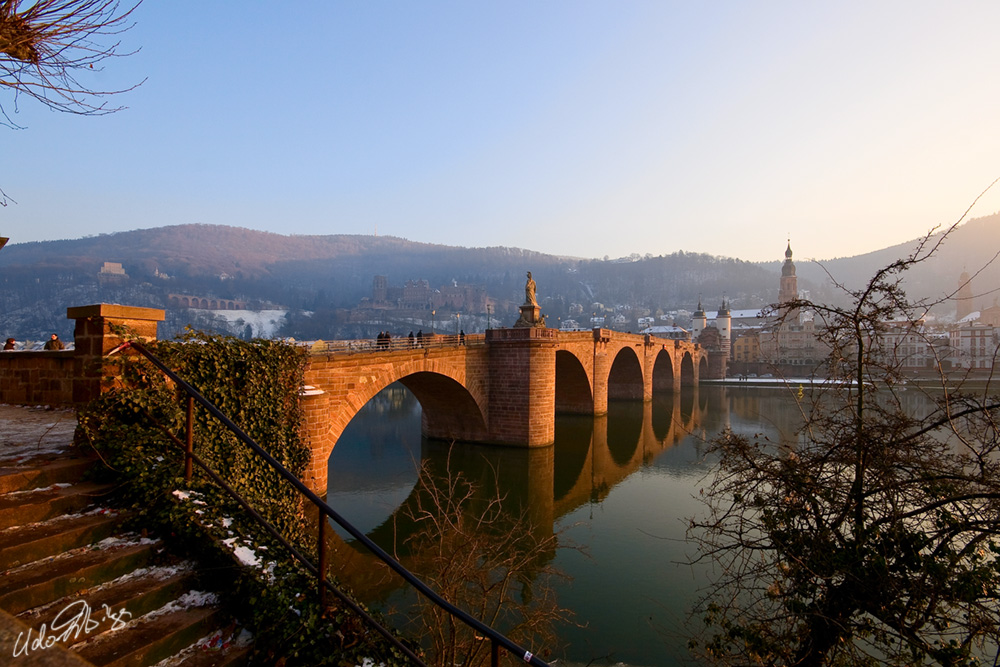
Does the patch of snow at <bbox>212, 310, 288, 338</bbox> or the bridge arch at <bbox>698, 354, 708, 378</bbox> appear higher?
the patch of snow at <bbox>212, 310, 288, 338</bbox>

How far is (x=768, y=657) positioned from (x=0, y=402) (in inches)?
398

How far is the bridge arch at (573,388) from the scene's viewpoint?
30.0 meters

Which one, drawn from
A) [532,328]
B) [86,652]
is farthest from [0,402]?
[532,328]

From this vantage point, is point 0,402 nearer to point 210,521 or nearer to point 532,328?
point 210,521

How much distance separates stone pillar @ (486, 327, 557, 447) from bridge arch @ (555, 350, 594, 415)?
7539 millimetres

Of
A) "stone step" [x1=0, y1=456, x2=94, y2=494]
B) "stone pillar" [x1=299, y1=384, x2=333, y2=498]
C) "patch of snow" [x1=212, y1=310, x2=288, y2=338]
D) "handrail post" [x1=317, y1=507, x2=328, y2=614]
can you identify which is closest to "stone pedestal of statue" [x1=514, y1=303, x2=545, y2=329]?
"stone pillar" [x1=299, y1=384, x2=333, y2=498]

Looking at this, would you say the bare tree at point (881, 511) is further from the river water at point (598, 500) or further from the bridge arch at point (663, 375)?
the bridge arch at point (663, 375)

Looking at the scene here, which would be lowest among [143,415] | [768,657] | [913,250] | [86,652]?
[768,657]

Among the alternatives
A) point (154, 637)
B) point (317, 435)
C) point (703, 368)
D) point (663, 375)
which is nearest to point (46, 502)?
point (154, 637)

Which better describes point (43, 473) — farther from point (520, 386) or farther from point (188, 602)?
point (520, 386)

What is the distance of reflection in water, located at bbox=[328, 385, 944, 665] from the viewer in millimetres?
8648

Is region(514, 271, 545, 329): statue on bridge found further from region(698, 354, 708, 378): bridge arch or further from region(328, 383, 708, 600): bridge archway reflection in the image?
region(698, 354, 708, 378): bridge arch

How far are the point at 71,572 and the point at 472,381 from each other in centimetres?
1758

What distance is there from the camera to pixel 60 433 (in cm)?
537
